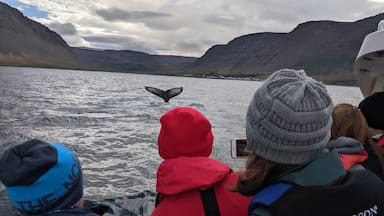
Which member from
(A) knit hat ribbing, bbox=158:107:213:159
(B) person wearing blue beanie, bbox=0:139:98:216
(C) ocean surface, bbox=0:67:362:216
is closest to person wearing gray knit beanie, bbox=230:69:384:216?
(A) knit hat ribbing, bbox=158:107:213:159

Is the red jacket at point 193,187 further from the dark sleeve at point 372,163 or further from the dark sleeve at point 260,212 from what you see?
the dark sleeve at point 372,163

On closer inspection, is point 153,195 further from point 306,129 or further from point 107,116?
point 107,116

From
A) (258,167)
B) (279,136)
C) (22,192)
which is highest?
(279,136)

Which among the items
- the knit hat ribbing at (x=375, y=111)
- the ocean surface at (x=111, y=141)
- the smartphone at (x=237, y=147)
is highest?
the knit hat ribbing at (x=375, y=111)

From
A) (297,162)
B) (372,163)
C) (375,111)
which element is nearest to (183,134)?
(297,162)

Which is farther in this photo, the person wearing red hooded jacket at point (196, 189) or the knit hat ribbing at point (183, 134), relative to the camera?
the knit hat ribbing at point (183, 134)

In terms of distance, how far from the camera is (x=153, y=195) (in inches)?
342

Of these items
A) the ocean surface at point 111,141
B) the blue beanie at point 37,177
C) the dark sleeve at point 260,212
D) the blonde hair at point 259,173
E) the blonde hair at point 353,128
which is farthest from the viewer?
the ocean surface at point 111,141

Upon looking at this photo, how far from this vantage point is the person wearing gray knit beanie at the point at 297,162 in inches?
77.0

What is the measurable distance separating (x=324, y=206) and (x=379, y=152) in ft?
5.06

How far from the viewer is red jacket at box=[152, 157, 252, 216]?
2.69 metres

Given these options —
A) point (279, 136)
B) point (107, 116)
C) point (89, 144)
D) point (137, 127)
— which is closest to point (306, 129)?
point (279, 136)

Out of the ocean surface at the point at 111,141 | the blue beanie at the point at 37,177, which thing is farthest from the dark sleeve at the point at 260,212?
the ocean surface at the point at 111,141

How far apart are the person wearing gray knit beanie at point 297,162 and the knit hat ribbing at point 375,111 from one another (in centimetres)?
146
